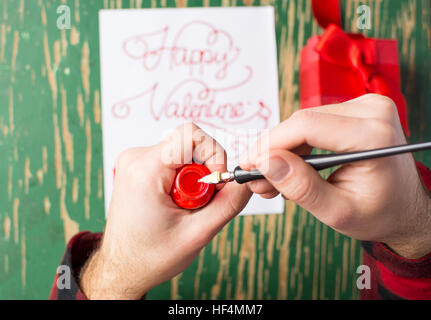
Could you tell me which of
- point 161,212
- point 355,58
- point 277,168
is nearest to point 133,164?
point 161,212

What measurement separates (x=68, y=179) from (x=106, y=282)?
8.3 inches

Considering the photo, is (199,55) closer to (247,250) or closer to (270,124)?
(270,124)

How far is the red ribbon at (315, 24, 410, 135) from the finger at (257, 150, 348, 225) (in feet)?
0.92

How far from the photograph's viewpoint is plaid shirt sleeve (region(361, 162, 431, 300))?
0.43 metres

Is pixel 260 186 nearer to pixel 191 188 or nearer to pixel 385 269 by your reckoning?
pixel 191 188

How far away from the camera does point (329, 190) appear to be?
1.05 feet

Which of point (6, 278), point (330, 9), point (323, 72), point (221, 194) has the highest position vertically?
point (330, 9)

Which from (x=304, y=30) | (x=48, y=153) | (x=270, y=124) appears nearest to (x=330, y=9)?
(x=304, y=30)

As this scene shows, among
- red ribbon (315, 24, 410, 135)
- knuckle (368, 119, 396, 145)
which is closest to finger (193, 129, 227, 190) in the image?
knuckle (368, 119, 396, 145)

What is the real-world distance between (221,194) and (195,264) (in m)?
0.24
